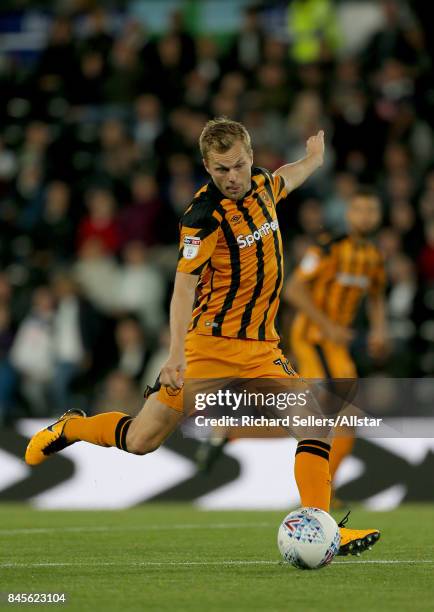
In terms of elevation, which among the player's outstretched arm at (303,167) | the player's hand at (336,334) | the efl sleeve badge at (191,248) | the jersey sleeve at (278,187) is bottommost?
the player's hand at (336,334)

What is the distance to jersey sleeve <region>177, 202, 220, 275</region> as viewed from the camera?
7.37m

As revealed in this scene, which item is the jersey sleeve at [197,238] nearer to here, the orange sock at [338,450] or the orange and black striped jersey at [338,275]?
the orange sock at [338,450]

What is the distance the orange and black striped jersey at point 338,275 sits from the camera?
444 inches

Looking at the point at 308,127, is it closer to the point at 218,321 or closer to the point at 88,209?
the point at 88,209

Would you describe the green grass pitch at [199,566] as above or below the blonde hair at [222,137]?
below

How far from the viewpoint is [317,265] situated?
442 inches

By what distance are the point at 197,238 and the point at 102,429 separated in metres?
1.39

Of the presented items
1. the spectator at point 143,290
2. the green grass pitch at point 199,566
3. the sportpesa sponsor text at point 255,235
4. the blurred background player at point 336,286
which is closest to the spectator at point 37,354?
the spectator at point 143,290

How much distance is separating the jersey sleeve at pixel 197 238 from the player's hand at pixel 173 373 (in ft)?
1.69

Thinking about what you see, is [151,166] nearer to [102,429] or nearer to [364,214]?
[364,214]

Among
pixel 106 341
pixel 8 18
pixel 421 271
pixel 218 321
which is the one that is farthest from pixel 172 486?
pixel 8 18

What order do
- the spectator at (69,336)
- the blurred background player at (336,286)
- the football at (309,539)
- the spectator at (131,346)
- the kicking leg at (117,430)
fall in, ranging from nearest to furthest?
the football at (309,539)
the kicking leg at (117,430)
the blurred background player at (336,286)
the spectator at (131,346)
the spectator at (69,336)

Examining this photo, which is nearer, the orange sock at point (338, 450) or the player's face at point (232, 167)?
the player's face at point (232, 167)

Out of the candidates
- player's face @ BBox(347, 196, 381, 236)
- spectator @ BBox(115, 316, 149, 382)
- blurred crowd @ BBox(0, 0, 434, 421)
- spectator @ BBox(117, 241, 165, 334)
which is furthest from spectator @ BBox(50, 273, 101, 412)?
player's face @ BBox(347, 196, 381, 236)
